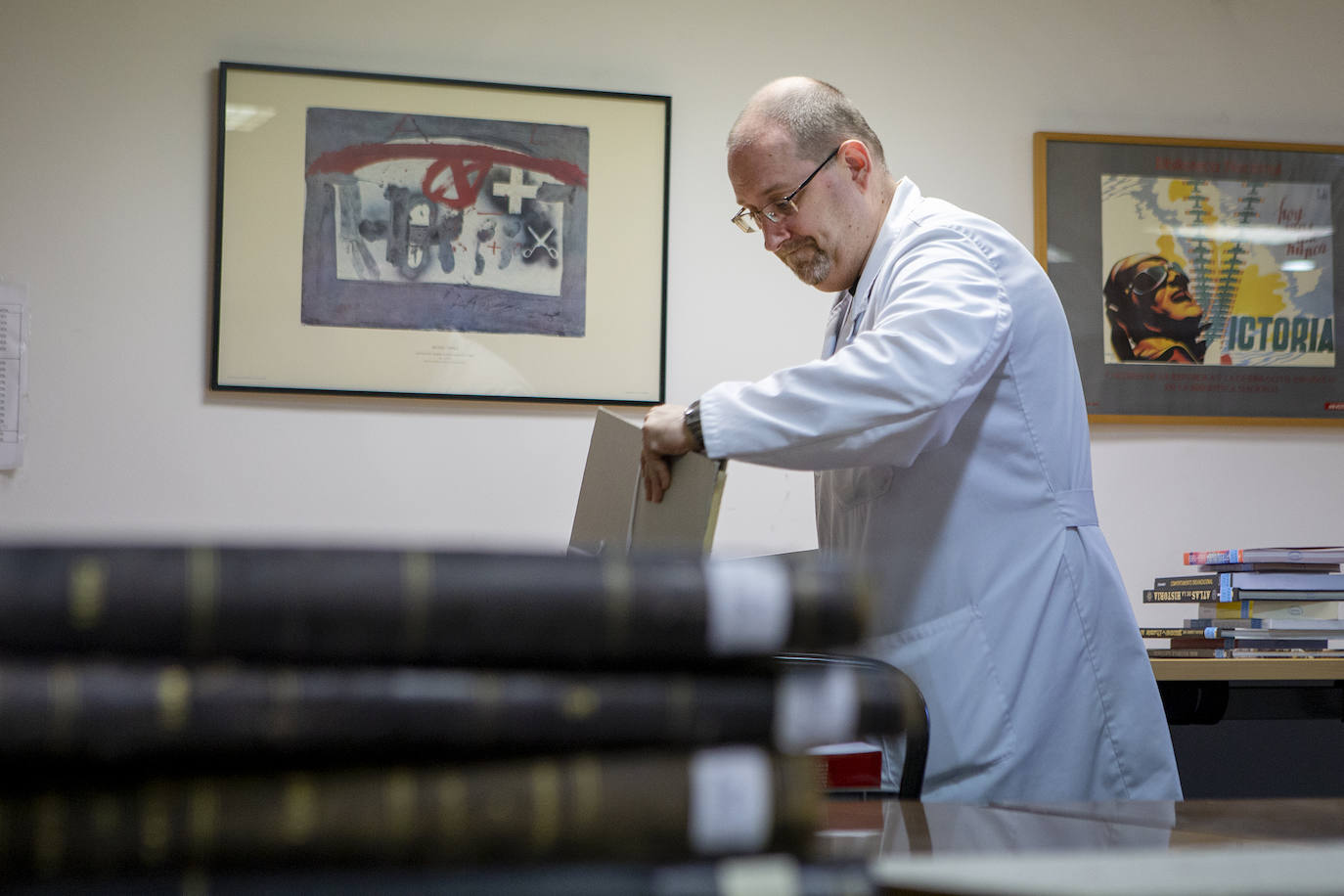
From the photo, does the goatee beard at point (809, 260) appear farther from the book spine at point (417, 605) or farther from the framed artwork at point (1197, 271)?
the book spine at point (417, 605)

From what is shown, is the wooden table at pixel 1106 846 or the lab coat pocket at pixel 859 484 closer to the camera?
the wooden table at pixel 1106 846

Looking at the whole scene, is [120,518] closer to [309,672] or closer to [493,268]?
[493,268]

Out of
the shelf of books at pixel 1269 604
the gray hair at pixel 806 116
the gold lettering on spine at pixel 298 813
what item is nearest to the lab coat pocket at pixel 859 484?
the gray hair at pixel 806 116

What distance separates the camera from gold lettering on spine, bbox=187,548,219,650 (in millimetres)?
254

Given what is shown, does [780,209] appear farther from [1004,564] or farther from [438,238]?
[438,238]

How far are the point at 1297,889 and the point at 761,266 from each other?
7.08 feet

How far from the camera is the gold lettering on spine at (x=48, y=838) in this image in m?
0.24

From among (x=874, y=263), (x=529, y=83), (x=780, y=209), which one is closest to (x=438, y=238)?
(x=529, y=83)

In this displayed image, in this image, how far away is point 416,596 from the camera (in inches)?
10.4

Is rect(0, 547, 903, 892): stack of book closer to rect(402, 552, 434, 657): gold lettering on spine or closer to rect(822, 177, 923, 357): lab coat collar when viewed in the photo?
rect(402, 552, 434, 657): gold lettering on spine

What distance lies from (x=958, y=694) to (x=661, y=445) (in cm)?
48

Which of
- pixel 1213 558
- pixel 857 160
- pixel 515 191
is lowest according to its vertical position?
pixel 1213 558

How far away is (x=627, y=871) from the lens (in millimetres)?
267
